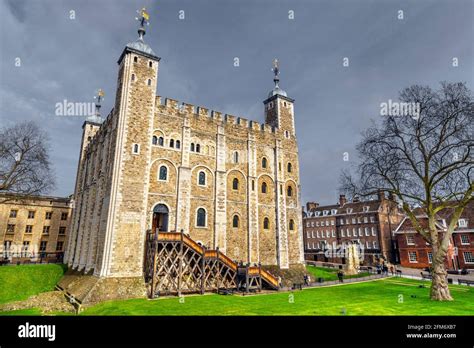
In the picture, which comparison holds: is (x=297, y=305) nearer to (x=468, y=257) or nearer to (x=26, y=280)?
A: (x=26, y=280)

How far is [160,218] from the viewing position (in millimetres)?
24938

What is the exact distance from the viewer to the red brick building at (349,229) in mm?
51531

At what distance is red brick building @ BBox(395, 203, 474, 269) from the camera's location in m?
39.5

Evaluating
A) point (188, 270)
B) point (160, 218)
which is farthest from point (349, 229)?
point (160, 218)

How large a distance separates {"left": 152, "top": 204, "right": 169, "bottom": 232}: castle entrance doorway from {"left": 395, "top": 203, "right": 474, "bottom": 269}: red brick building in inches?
1565

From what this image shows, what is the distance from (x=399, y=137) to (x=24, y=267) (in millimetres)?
35570

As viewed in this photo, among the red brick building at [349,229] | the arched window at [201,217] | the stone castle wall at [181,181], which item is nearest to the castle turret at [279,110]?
the stone castle wall at [181,181]

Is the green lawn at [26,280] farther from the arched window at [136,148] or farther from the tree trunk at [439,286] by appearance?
the tree trunk at [439,286]

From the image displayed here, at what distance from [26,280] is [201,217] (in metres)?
17.4

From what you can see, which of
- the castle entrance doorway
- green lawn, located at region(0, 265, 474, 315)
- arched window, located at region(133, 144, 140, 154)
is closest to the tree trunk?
green lawn, located at region(0, 265, 474, 315)

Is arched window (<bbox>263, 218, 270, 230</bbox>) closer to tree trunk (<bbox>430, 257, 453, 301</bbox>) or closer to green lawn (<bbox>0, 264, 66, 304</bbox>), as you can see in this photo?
tree trunk (<bbox>430, 257, 453, 301</bbox>)
